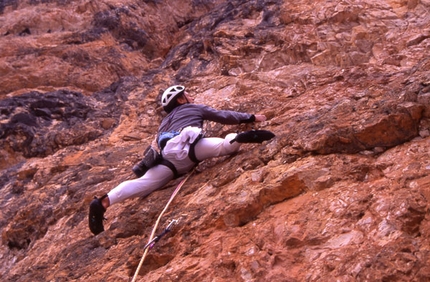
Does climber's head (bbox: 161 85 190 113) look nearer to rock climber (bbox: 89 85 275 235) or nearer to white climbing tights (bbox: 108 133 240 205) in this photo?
rock climber (bbox: 89 85 275 235)

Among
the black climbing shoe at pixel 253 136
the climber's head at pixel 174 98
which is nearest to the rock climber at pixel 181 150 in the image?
the black climbing shoe at pixel 253 136

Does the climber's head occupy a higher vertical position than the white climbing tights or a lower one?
higher

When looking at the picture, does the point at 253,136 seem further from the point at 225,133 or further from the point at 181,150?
the point at 225,133

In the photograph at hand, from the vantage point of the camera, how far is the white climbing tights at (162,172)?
468 cm

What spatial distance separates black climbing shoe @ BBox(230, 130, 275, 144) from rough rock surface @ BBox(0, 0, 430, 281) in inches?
6.0

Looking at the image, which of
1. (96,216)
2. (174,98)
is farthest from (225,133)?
(96,216)

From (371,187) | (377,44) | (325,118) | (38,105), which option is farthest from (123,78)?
(371,187)

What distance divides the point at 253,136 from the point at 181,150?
0.74m

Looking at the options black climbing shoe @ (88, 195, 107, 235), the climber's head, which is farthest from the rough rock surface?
the climber's head

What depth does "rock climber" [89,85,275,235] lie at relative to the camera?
461 cm

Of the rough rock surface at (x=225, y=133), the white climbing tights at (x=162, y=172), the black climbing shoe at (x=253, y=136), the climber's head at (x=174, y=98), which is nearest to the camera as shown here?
the rough rock surface at (x=225, y=133)

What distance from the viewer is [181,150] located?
471 cm

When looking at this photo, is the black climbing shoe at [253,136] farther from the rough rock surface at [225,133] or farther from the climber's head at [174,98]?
the climber's head at [174,98]

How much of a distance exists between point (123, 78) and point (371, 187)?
269 inches
